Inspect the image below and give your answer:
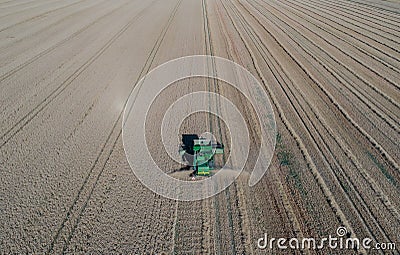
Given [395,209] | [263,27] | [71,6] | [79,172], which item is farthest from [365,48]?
[71,6]

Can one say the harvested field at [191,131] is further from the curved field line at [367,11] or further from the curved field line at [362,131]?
the curved field line at [367,11]

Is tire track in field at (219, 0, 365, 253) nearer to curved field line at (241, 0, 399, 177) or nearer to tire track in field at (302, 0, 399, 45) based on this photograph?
curved field line at (241, 0, 399, 177)

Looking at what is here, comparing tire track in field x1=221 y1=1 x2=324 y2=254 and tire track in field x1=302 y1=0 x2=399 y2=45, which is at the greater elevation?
tire track in field x1=302 y1=0 x2=399 y2=45

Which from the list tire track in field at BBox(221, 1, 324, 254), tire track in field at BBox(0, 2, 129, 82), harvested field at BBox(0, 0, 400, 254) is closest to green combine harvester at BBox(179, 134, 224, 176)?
harvested field at BBox(0, 0, 400, 254)

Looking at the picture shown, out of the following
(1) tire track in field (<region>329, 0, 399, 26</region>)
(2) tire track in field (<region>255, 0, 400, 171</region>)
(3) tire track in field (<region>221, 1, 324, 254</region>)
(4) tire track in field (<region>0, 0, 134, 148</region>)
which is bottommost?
(3) tire track in field (<region>221, 1, 324, 254</region>)

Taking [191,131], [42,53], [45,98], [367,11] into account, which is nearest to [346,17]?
[367,11]

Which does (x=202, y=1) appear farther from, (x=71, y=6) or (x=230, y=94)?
(x=230, y=94)
